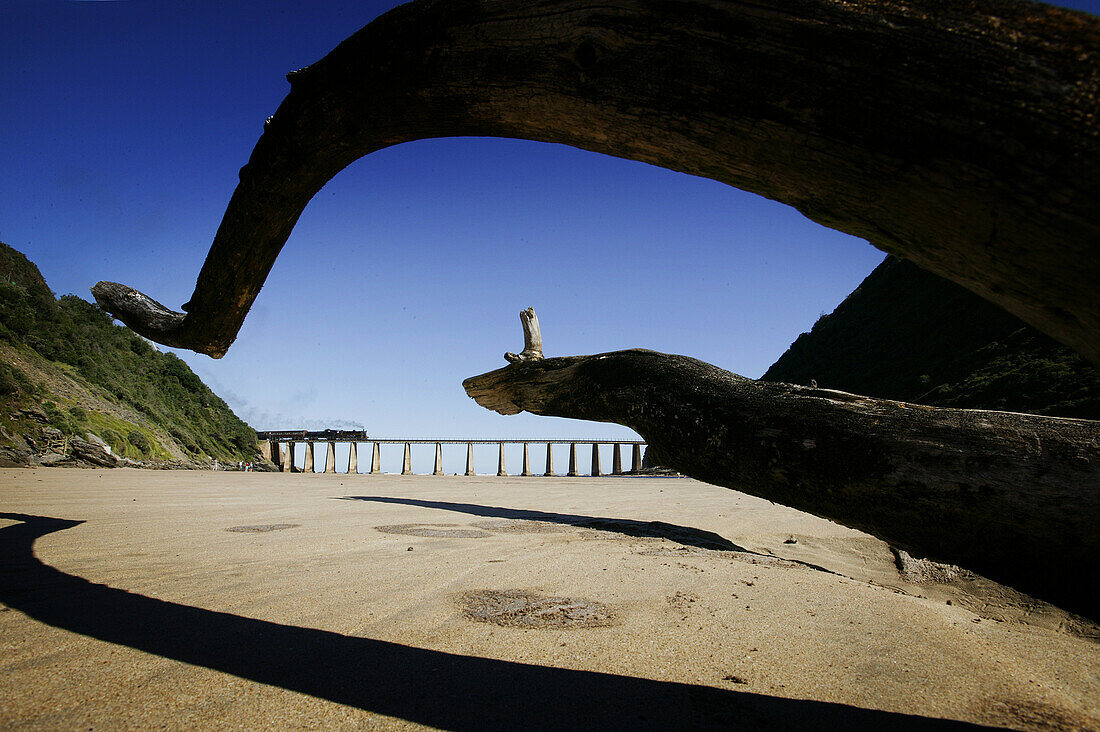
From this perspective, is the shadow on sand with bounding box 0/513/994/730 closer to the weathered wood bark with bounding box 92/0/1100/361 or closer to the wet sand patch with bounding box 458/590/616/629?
the wet sand patch with bounding box 458/590/616/629

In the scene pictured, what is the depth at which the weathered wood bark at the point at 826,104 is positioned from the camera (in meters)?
0.85

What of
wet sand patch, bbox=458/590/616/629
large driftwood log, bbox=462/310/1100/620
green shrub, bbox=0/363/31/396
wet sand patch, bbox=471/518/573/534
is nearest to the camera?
large driftwood log, bbox=462/310/1100/620

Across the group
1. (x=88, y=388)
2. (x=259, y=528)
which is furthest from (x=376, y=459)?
(x=259, y=528)

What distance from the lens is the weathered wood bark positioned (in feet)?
2.78

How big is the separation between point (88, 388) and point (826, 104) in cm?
2585

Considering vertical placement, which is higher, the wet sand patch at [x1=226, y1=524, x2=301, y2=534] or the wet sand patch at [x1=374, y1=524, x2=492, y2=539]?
the wet sand patch at [x1=226, y1=524, x2=301, y2=534]

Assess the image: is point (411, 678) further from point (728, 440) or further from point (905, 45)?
point (905, 45)

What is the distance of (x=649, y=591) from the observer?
9.52 ft

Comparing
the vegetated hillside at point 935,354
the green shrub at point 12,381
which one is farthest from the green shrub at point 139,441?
the vegetated hillside at point 935,354

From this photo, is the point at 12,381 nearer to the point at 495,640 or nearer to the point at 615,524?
the point at 615,524

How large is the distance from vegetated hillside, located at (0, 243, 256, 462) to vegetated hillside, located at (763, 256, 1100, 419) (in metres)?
19.4

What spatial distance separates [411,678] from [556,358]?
1582 mm

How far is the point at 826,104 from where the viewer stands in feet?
3.15

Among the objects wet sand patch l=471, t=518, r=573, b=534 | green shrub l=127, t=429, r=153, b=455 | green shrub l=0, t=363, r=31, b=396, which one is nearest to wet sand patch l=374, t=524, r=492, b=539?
wet sand patch l=471, t=518, r=573, b=534
